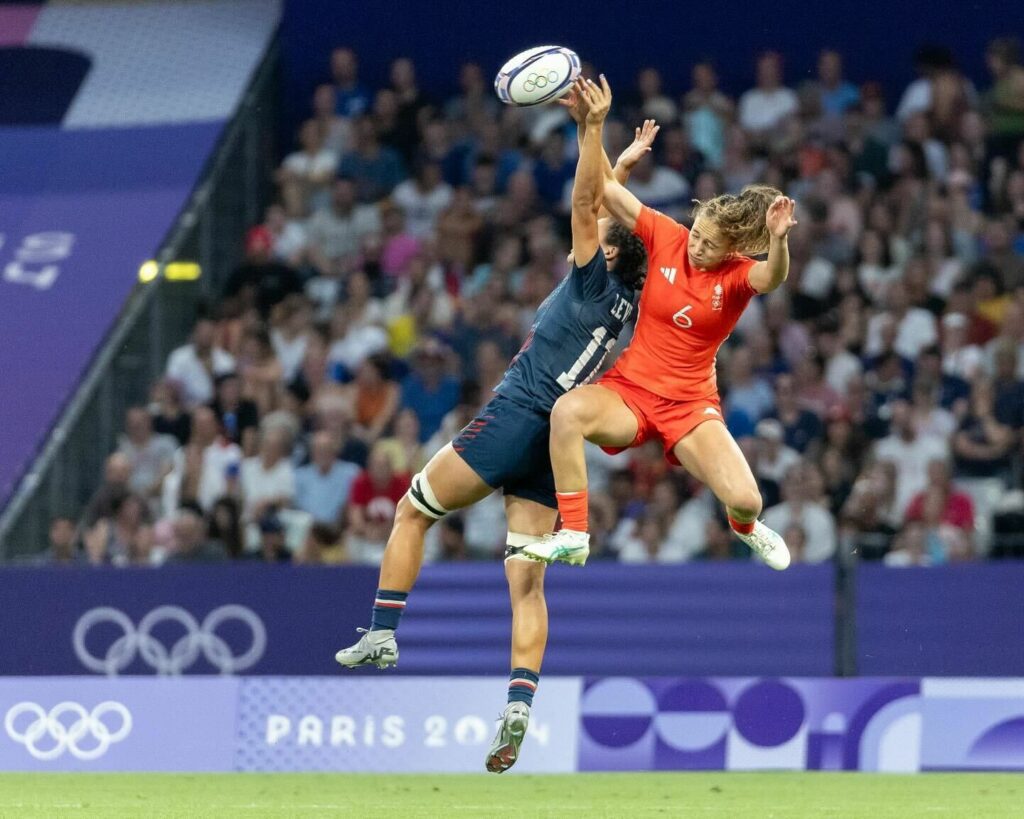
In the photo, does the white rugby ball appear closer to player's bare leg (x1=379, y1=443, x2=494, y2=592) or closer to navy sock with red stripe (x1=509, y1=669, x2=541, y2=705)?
player's bare leg (x1=379, y1=443, x2=494, y2=592)

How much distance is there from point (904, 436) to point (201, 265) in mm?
6431

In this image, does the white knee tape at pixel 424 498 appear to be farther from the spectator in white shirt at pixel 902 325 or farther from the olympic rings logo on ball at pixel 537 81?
the spectator in white shirt at pixel 902 325

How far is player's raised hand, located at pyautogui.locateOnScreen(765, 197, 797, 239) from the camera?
28.9 ft

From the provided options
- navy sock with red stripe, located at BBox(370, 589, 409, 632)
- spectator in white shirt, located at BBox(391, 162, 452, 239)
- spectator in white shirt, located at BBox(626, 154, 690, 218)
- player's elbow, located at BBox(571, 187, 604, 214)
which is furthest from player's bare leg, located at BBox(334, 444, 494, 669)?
spectator in white shirt, located at BBox(391, 162, 452, 239)

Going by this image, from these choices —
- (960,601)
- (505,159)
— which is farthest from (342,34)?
(960,601)

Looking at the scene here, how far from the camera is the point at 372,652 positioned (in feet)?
30.5

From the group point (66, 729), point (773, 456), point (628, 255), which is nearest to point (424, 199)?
point (773, 456)

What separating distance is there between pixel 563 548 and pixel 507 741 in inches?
35.0

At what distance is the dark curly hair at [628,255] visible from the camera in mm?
9516

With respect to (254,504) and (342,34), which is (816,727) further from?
(342,34)

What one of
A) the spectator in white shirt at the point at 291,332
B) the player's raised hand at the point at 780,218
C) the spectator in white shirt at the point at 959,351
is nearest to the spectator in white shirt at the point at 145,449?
the spectator in white shirt at the point at 291,332

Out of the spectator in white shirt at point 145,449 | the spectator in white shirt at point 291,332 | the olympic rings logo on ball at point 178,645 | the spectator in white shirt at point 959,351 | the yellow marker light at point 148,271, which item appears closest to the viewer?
the olympic rings logo on ball at point 178,645

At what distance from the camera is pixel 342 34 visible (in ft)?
66.9

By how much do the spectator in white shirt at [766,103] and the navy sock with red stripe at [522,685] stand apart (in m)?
9.32
